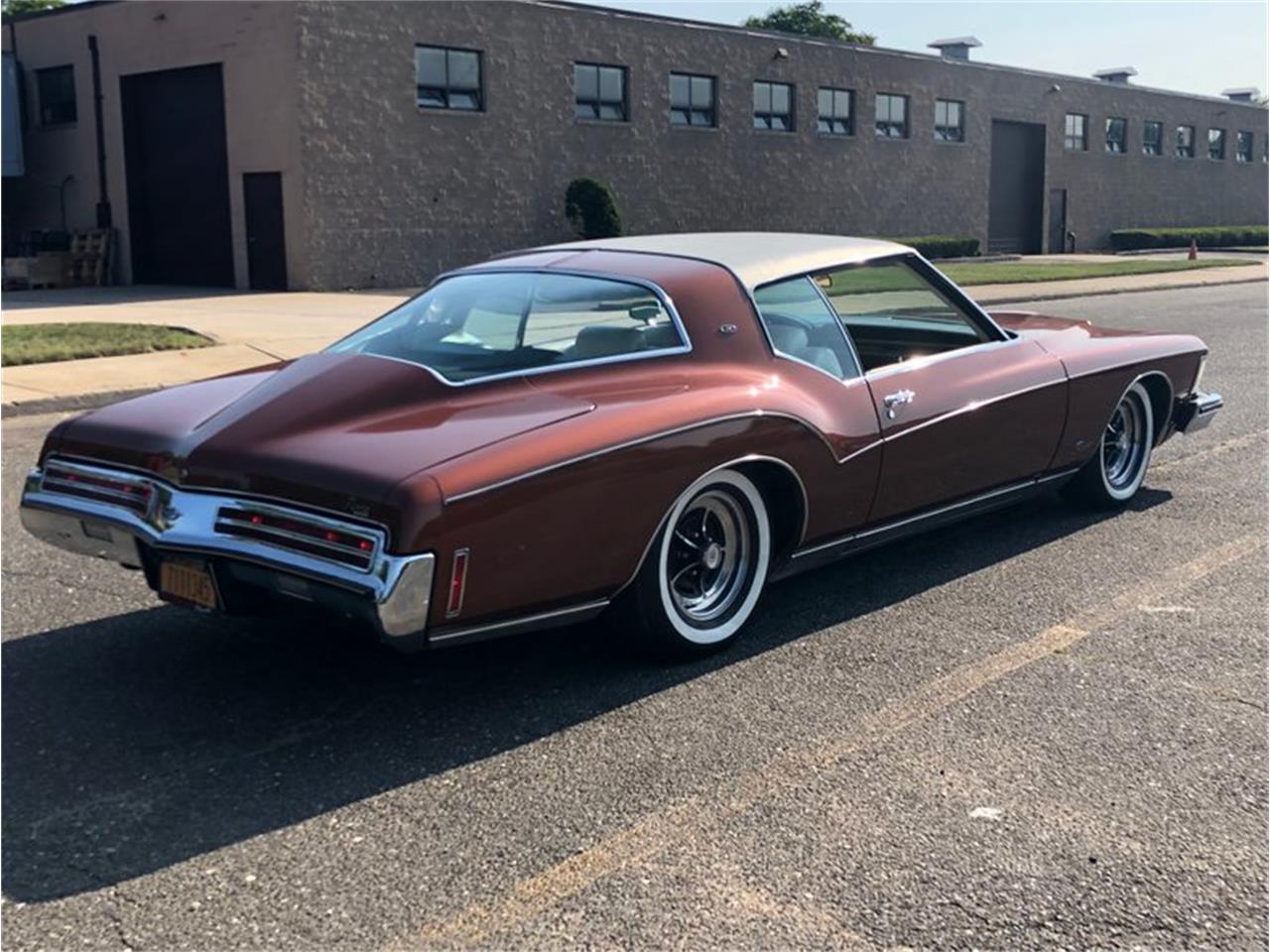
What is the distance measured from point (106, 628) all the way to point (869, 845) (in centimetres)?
301

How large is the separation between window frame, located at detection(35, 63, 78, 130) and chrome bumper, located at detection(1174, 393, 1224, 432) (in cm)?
2684

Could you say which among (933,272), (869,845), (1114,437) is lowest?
(869,845)

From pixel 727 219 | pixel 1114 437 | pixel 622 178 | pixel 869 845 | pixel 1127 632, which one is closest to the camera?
pixel 869 845

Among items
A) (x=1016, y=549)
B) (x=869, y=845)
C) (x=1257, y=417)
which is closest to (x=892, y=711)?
(x=869, y=845)

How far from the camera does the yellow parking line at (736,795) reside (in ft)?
9.55

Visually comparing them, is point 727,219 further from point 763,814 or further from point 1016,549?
point 763,814

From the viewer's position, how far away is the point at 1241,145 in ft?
179

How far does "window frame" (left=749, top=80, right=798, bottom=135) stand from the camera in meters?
32.7

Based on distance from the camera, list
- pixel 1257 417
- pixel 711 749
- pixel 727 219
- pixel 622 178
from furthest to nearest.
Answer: pixel 727 219 → pixel 622 178 → pixel 1257 417 → pixel 711 749

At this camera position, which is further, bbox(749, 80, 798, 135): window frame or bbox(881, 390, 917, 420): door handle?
bbox(749, 80, 798, 135): window frame

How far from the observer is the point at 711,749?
381cm

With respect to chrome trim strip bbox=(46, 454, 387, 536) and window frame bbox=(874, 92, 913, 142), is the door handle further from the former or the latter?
window frame bbox=(874, 92, 913, 142)

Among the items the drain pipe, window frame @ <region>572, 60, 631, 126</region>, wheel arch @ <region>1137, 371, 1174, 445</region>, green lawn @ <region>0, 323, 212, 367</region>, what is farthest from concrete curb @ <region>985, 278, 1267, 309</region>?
the drain pipe

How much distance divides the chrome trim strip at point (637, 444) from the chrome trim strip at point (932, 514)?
12.8 inches
